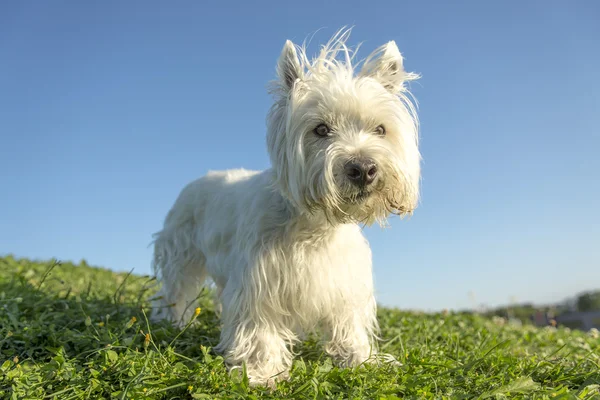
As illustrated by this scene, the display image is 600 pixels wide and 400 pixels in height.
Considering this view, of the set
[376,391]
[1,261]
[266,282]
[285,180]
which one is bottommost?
[376,391]

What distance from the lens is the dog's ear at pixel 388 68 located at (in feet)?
14.8

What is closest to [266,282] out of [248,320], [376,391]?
[248,320]

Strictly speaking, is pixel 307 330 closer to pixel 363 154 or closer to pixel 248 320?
pixel 248 320

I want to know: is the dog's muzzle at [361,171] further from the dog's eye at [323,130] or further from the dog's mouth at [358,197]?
the dog's eye at [323,130]

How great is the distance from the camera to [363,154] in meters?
3.77

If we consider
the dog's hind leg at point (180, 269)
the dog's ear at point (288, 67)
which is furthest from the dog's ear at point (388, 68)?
the dog's hind leg at point (180, 269)

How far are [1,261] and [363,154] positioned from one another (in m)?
9.28

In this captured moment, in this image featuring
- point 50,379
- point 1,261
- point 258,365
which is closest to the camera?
point 50,379

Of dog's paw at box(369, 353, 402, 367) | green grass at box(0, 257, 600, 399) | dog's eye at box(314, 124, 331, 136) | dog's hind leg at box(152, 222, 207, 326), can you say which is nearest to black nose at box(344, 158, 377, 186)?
dog's eye at box(314, 124, 331, 136)

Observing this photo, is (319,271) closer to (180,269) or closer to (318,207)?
(318,207)

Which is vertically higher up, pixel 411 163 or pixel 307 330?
pixel 411 163

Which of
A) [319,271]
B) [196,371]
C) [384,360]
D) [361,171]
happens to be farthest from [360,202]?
[196,371]

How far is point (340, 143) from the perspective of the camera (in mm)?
3820

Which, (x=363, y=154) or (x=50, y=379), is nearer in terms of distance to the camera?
(x=363, y=154)
